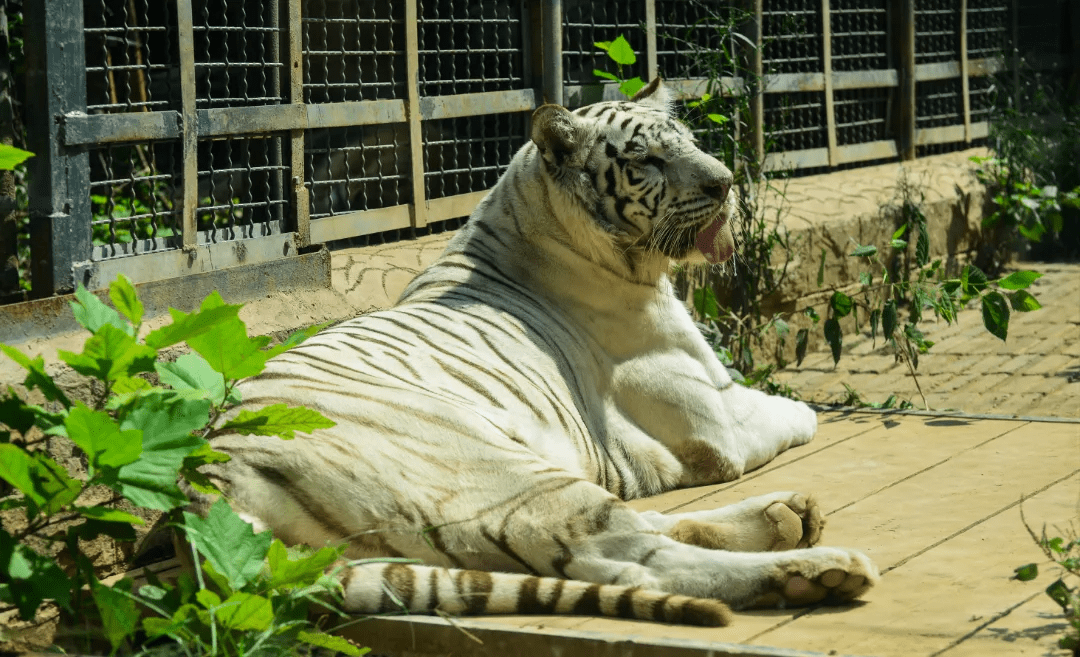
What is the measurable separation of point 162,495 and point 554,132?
181cm

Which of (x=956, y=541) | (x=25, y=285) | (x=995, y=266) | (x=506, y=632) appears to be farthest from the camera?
(x=995, y=266)

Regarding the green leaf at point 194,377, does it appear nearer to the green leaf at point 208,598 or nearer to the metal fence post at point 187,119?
the green leaf at point 208,598

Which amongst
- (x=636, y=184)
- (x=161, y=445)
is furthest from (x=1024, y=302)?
(x=161, y=445)

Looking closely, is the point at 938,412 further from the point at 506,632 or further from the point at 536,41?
the point at 506,632

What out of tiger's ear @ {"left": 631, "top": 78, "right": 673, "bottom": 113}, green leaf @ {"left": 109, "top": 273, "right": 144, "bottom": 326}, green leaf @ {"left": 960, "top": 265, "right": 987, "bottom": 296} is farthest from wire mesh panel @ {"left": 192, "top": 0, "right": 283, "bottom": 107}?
green leaf @ {"left": 960, "top": 265, "right": 987, "bottom": 296}

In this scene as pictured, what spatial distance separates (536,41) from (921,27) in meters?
4.42

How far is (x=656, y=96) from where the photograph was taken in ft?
14.5

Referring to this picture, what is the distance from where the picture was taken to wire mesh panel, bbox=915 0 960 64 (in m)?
9.34

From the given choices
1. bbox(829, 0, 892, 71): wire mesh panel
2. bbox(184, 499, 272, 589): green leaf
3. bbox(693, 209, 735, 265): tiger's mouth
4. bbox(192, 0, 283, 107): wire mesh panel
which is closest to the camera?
bbox(184, 499, 272, 589): green leaf

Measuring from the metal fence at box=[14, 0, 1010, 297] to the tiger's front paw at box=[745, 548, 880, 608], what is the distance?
7.30ft

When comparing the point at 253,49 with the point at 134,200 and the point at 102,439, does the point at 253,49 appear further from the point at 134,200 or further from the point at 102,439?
the point at 102,439

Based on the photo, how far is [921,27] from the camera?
941 centimetres

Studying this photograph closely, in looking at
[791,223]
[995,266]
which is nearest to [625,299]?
[791,223]

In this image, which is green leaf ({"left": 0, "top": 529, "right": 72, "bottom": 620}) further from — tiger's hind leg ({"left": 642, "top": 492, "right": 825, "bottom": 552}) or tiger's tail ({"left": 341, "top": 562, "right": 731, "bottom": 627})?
tiger's hind leg ({"left": 642, "top": 492, "right": 825, "bottom": 552})
